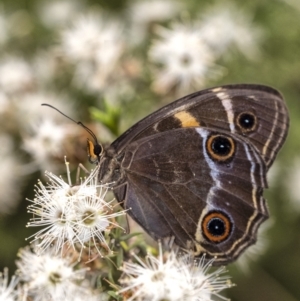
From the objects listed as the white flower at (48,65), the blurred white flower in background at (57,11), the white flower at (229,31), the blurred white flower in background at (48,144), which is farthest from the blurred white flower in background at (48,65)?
the white flower at (229,31)

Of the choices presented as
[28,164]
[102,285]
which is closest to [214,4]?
[28,164]

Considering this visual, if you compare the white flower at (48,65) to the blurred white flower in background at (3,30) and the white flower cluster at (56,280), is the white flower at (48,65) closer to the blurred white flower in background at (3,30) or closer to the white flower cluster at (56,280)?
the blurred white flower in background at (3,30)

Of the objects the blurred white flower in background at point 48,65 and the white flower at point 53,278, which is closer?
the white flower at point 53,278

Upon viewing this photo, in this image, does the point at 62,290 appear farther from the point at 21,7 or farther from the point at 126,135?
the point at 21,7

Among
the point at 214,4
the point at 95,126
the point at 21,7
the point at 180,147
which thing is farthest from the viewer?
the point at 21,7

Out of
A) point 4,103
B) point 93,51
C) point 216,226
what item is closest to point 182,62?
point 93,51

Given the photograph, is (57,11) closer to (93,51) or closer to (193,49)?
(93,51)
